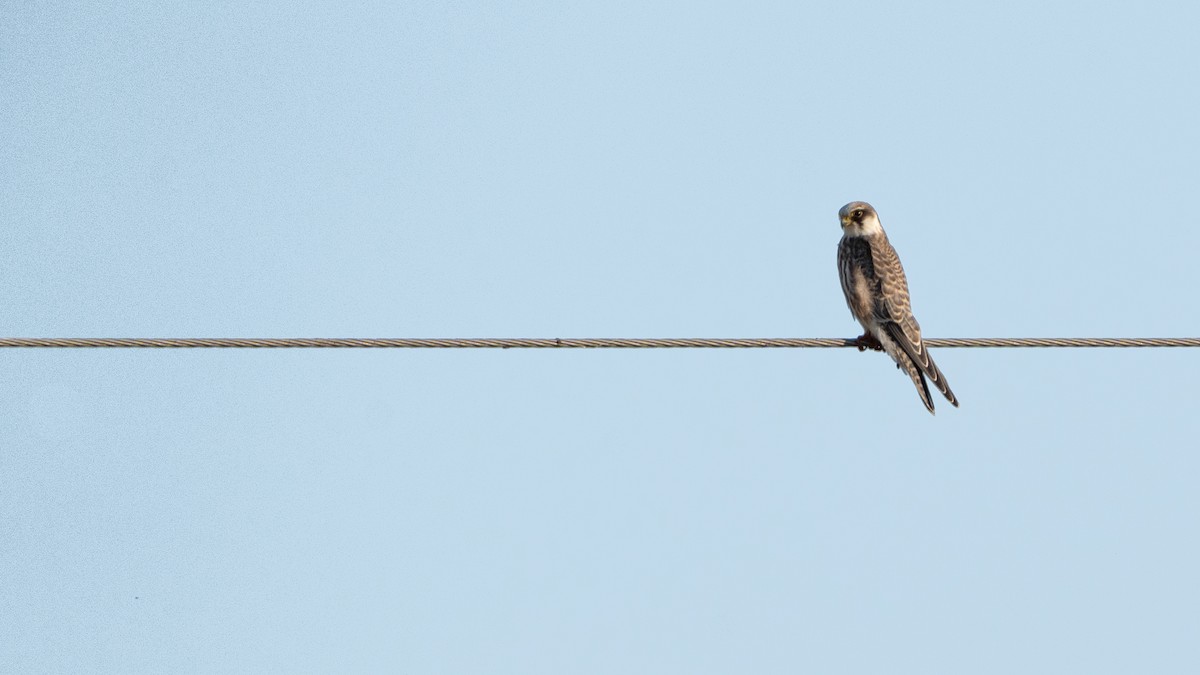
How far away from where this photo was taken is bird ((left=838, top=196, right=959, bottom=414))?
9.04 metres

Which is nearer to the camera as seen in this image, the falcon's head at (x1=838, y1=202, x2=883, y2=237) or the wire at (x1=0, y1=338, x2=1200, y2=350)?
the wire at (x1=0, y1=338, x2=1200, y2=350)

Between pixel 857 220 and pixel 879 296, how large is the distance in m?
1.05

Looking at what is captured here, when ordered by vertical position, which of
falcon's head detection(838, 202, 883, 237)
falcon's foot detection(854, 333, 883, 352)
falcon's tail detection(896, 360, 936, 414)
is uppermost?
falcon's head detection(838, 202, 883, 237)

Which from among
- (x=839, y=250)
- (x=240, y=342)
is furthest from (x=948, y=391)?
(x=240, y=342)

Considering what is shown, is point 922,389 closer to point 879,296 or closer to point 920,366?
point 920,366

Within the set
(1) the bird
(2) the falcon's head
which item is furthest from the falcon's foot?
(2) the falcon's head

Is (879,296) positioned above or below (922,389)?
above

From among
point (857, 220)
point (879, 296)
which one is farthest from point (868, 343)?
point (857, 220)

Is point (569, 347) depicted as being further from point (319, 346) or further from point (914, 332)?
point (914, 332)

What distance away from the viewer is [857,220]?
34.1 feet

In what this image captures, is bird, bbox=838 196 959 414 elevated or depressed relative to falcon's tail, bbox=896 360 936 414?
elevated

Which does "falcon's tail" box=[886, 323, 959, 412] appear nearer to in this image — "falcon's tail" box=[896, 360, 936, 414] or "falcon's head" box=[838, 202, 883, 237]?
"falcon's tail" box=[896, 360, 936, 414]

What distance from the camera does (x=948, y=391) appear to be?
28.7ft

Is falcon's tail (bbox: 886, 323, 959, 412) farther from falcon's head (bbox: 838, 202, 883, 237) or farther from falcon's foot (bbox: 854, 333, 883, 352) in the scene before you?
falcon's head (bbox: 838, 202, 883, 237)
